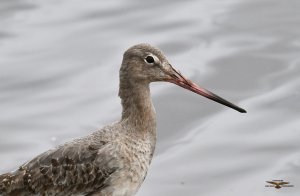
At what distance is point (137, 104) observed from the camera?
36.6ft

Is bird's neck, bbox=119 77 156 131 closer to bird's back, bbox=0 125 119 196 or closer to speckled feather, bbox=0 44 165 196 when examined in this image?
speckled feather, bbox=0 44 165 196

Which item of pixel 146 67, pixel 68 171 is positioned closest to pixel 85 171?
pixel 68 171

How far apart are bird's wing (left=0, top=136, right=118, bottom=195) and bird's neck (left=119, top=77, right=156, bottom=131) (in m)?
0.49

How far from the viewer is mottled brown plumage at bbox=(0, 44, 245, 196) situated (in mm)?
10672

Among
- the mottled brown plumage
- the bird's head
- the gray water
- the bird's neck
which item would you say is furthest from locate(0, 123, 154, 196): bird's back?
the gray water

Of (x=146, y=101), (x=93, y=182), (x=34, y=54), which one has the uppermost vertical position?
(x=34, y=54)

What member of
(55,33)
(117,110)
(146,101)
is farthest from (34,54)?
A: (146,101)

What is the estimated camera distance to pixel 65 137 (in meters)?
14.5

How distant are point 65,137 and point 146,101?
355 cm

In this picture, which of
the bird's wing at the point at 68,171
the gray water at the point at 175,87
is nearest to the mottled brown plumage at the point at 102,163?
the bird's wing at the point at 68,171

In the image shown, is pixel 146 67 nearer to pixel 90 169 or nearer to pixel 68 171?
pixel 90 169

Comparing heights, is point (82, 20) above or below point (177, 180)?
above

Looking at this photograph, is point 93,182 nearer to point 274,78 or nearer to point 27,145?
point 27,145

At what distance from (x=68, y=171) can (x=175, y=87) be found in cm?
552
